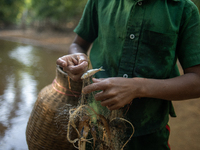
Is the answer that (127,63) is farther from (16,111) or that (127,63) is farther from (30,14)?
(30,14)

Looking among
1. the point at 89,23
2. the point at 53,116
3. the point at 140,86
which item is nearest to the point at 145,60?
the point at 140,86

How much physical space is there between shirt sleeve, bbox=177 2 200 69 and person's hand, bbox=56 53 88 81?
62 cm

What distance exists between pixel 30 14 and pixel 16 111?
1246cm

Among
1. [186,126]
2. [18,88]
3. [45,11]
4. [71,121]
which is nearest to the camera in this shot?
[71,121]

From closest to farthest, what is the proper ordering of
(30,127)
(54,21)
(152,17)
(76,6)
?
(152,17) < (30,127) < (76,6) < (54,21)

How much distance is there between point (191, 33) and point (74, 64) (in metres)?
0.76

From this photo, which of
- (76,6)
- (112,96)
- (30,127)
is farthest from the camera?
(76,6)

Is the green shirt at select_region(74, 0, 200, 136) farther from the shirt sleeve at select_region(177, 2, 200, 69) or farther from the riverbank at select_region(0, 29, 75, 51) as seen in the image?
the riverbank at select_region(0, 29, 75, 51)

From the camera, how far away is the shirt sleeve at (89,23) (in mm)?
1585

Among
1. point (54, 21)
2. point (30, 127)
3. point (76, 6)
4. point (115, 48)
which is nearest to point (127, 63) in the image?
point (115, 48)

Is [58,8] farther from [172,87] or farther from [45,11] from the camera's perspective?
[172,87]

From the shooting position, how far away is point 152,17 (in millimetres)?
1269

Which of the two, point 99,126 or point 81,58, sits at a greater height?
point 81,58

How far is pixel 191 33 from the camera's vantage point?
3.99 feet
